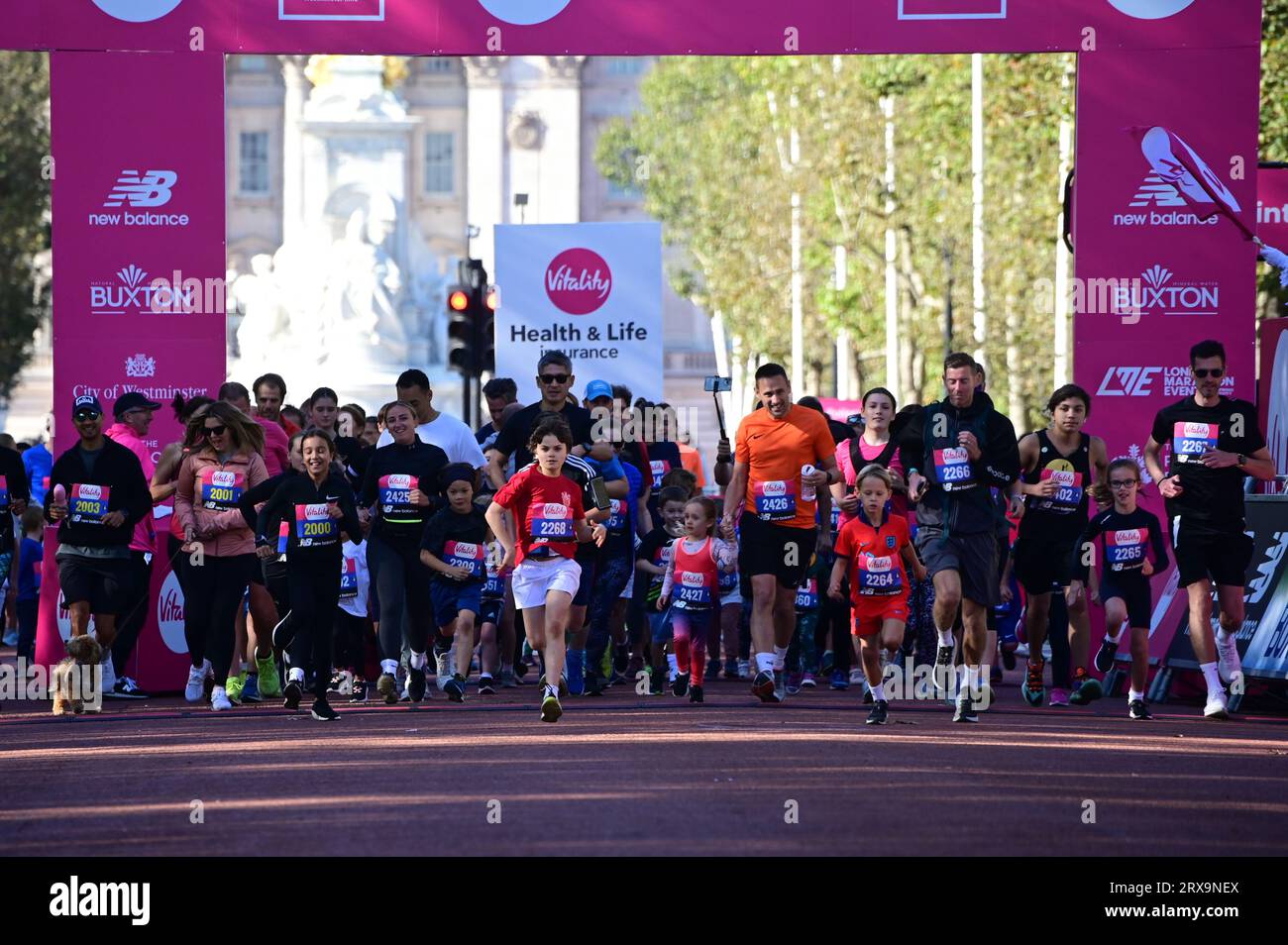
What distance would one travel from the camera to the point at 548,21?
1716 cm

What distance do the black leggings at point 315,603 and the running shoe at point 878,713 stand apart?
10.4 ft

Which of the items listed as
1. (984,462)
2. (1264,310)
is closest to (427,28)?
(984,462)

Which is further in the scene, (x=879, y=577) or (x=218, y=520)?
(x=218, y=520)

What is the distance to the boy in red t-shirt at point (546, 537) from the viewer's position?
14367mm

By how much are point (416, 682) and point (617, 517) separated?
194 centimetres

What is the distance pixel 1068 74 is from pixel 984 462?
21.4 m

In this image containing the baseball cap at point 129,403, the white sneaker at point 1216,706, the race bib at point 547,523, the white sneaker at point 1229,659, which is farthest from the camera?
the baseball cap at point 129,403

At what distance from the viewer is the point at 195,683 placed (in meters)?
16.5

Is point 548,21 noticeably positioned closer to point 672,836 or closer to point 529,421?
point 529,421

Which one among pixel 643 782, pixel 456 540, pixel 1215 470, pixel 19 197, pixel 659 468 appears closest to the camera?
pixel 643 782

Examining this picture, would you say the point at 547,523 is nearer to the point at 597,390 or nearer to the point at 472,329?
the point at 597,390

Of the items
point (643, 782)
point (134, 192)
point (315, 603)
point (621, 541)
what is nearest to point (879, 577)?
point (621, 541)

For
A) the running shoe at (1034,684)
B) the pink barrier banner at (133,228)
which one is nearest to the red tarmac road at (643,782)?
the running shoe at (1034,684)

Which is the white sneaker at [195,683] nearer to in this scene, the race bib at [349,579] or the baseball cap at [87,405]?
the race bib at [349,579]
